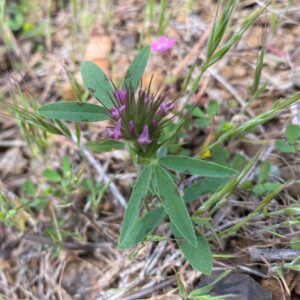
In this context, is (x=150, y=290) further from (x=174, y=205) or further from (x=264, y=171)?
(x=264, y=171)

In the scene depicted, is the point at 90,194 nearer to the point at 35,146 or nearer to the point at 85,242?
the point at 85,242

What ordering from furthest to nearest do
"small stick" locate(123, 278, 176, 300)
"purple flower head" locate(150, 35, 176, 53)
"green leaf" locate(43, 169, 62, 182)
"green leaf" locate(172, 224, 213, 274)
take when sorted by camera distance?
"purple flower head" locate(150, 35, 176, 53) < "green leaf" locate(43, 169, 62, 182) < "small stick" locate(123, 278, 176, 300) < "green leaf" locate(172, 224, 213, 274)

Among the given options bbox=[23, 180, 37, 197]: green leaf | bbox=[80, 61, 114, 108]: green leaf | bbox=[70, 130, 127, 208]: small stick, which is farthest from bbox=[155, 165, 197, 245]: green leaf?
bbox=[23, 180, 37, 197]: green leaf

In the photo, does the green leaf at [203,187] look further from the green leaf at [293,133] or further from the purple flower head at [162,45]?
the purple flower head at [162,45]

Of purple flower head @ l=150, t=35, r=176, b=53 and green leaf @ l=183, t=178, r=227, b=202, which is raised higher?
purple flower head @ l=150, t=35, r=176, b=53

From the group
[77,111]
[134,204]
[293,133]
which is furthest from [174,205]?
[293,133]

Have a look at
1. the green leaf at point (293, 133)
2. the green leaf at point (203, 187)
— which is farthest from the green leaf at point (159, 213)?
the green leaf at point (293, 133)

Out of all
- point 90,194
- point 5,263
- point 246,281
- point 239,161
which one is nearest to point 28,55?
point 90,194

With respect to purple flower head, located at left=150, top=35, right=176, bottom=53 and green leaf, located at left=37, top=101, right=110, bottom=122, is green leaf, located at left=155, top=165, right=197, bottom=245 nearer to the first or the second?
green leaf, located at left=37, top=101, right=110, bottom=122
